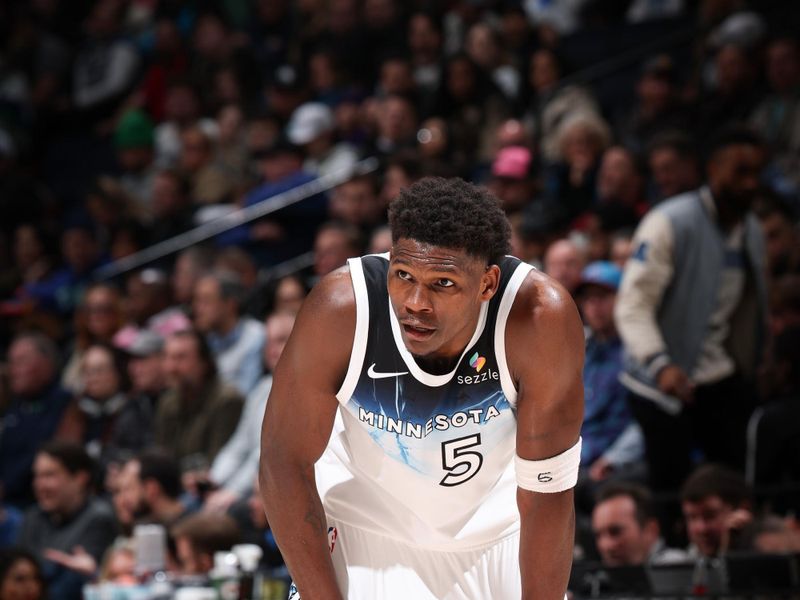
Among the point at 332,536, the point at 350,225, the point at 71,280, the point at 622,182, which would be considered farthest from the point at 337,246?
the point at 332,536

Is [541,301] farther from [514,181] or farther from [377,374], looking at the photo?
[514,181]

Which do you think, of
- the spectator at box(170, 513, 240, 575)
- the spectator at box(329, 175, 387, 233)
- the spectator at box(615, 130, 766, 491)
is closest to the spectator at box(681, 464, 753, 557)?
the spectator at box(615, 130, 766, 491)

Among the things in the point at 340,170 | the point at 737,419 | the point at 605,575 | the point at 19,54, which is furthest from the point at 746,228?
the point at 19,54

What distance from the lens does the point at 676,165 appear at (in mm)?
7047

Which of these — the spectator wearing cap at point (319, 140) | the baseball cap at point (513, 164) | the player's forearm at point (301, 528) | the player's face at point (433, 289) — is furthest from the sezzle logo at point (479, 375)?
the spectator wearing cap at point (319, 140)

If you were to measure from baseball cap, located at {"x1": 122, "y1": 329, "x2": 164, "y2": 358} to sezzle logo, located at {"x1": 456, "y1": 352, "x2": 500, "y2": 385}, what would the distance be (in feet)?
17.6

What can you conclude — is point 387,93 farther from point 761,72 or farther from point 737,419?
point 737,419

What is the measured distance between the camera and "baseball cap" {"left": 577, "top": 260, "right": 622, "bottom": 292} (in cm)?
661

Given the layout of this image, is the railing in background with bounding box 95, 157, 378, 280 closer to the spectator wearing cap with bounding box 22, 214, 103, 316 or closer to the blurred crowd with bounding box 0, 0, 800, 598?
the blurred crowd with bounding box 0, 0, 800, 598

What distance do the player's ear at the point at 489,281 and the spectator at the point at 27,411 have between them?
230 inches

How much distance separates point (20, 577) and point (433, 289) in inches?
156

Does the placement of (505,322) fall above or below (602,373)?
above

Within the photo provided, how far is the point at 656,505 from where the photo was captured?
5965 mm

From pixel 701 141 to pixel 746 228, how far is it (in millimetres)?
2147
